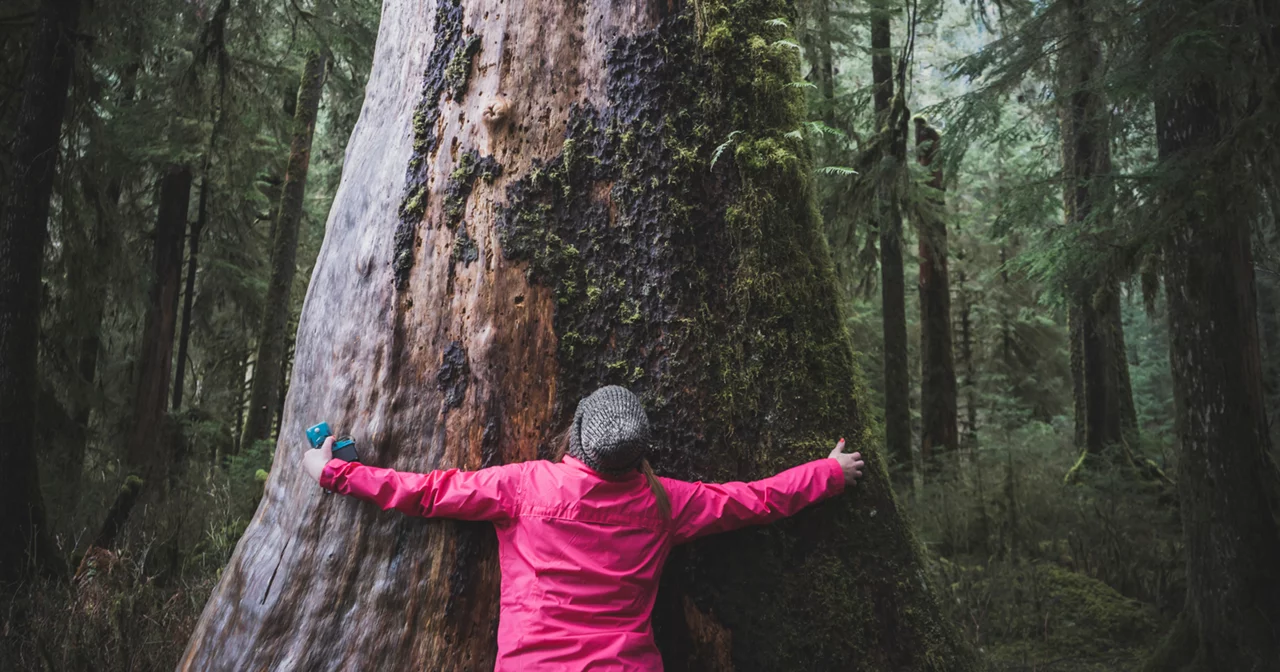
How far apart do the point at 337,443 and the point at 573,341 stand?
108 cm

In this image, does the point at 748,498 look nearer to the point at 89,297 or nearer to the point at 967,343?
the point at 89,297

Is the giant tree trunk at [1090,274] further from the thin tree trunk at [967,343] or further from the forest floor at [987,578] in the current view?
the thin tree trunk at [967,343]

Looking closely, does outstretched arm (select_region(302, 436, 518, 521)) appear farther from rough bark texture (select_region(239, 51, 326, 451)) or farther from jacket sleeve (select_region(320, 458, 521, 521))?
rough bark texture (select_region(239, 51, 326, 451))

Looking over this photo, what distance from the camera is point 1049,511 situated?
10.0m

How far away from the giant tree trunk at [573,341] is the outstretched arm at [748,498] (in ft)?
0.45

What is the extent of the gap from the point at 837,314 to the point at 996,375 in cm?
1678

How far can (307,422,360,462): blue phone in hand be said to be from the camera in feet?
10.1

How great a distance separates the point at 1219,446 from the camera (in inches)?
218

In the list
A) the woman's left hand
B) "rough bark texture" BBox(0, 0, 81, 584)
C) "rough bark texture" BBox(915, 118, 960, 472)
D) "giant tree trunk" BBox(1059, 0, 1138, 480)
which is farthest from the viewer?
"rough bark texture" BBox(915, 118, 960, 472)

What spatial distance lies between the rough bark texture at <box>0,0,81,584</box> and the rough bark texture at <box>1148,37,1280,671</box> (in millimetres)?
8687

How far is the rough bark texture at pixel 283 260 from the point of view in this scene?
433 inches

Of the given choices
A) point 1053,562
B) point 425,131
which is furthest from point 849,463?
point 1053,562

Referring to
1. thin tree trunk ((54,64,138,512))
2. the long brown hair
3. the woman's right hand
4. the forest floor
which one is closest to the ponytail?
the long brown hair

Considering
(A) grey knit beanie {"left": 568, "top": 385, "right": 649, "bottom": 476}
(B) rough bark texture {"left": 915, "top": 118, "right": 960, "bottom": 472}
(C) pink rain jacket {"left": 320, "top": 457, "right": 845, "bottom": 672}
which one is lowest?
(C) pink rain jacket {"left": 320, "top": 457, "right": 845, "bottom": 672}
